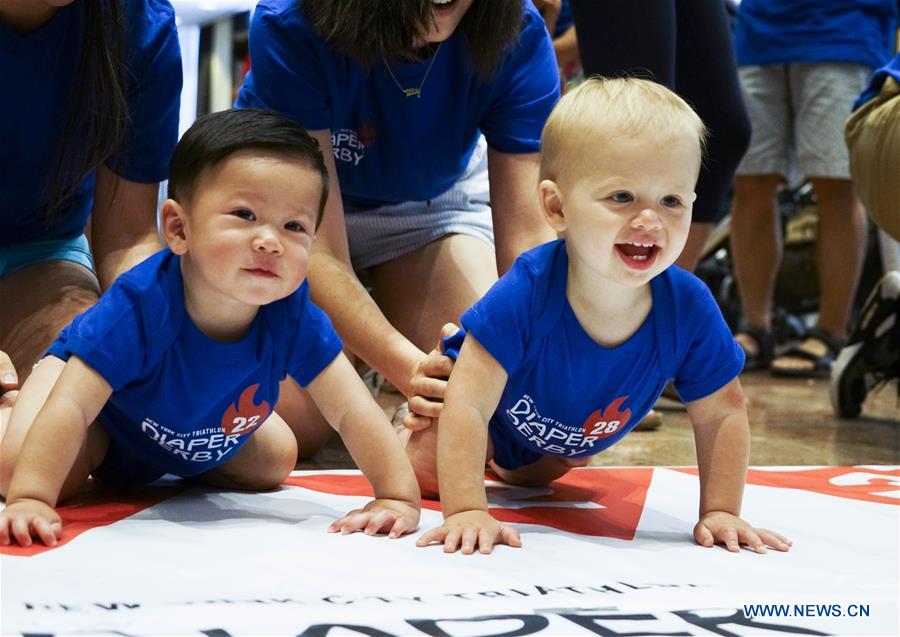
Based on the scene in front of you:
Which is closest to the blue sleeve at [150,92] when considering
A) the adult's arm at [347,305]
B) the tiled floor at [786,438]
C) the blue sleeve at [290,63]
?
the blue sleeve at [290,63]

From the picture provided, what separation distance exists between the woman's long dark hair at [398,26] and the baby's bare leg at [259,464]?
57 cm

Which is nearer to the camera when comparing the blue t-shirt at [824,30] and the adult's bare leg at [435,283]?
the adult's bare leg at [435,283]

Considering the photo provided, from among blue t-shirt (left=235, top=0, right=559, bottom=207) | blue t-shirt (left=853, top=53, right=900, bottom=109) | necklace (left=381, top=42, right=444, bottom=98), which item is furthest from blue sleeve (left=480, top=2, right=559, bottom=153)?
blue t-shirt (left=853, top=53, right=900, bottom=109)

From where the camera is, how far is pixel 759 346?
11.6ft

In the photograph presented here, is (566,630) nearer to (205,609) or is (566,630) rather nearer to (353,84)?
(205,609)

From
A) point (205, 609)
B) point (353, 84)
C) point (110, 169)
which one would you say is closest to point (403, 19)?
point (353, 84)

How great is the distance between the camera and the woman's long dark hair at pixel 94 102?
58.9 inches

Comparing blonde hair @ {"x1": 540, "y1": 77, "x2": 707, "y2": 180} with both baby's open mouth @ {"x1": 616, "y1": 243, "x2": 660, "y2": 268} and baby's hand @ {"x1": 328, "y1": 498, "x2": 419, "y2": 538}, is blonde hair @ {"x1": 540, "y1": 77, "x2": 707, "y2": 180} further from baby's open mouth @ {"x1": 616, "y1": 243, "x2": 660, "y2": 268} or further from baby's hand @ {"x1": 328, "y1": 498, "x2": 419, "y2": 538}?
baby's hand @ {"x1": 328, "y1": 498, "x2": 419, "y2": 538}

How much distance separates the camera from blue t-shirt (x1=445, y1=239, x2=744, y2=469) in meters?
1.30

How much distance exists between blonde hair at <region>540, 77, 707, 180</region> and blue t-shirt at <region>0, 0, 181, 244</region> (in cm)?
66

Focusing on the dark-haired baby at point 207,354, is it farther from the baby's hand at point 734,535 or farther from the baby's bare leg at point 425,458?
the baby's hand at point 734,535

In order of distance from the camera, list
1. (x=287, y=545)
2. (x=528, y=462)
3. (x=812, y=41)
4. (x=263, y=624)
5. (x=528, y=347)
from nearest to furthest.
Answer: (x=263, y=624), (x=287, y=545), (x=528, y=347), (x=528, y=462), (x=812, y=41)

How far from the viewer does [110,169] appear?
166 centimetres

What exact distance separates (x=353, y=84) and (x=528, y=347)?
0.60 m
